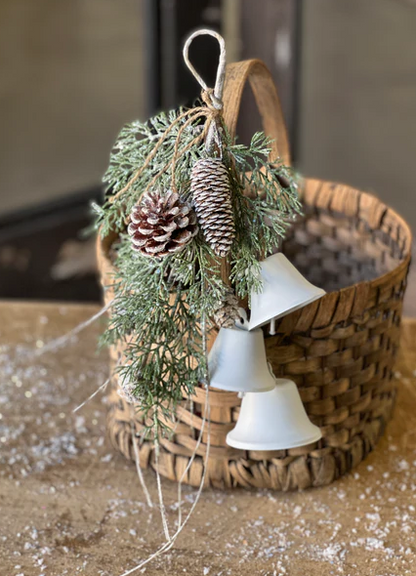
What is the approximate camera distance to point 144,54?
1.99 m

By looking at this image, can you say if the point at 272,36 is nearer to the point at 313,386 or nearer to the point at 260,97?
the point at 260,97

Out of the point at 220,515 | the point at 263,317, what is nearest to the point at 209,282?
the point at 263,317

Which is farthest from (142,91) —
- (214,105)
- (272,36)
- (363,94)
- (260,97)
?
(214,105)

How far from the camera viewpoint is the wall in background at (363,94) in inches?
79.9

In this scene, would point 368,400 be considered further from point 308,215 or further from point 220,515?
point 308,215

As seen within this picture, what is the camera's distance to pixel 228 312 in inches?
22.1

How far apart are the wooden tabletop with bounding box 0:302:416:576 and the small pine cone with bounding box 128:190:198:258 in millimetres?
259

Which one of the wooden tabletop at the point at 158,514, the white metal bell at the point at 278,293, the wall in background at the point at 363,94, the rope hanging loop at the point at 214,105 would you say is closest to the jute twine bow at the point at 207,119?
the rope hanging loop at the point at 214,105

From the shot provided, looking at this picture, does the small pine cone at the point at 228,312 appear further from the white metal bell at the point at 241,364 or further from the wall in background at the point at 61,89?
the wall in background at the point at 61,89

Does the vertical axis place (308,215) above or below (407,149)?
above

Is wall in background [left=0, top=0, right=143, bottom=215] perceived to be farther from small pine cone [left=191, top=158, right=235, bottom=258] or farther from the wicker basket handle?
small pine cone [left=191, top=158, right=235, bottom=258]

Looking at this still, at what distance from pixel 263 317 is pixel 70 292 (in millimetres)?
1592

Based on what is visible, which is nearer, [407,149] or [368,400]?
[368,400]

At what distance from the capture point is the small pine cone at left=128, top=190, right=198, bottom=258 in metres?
0.51
